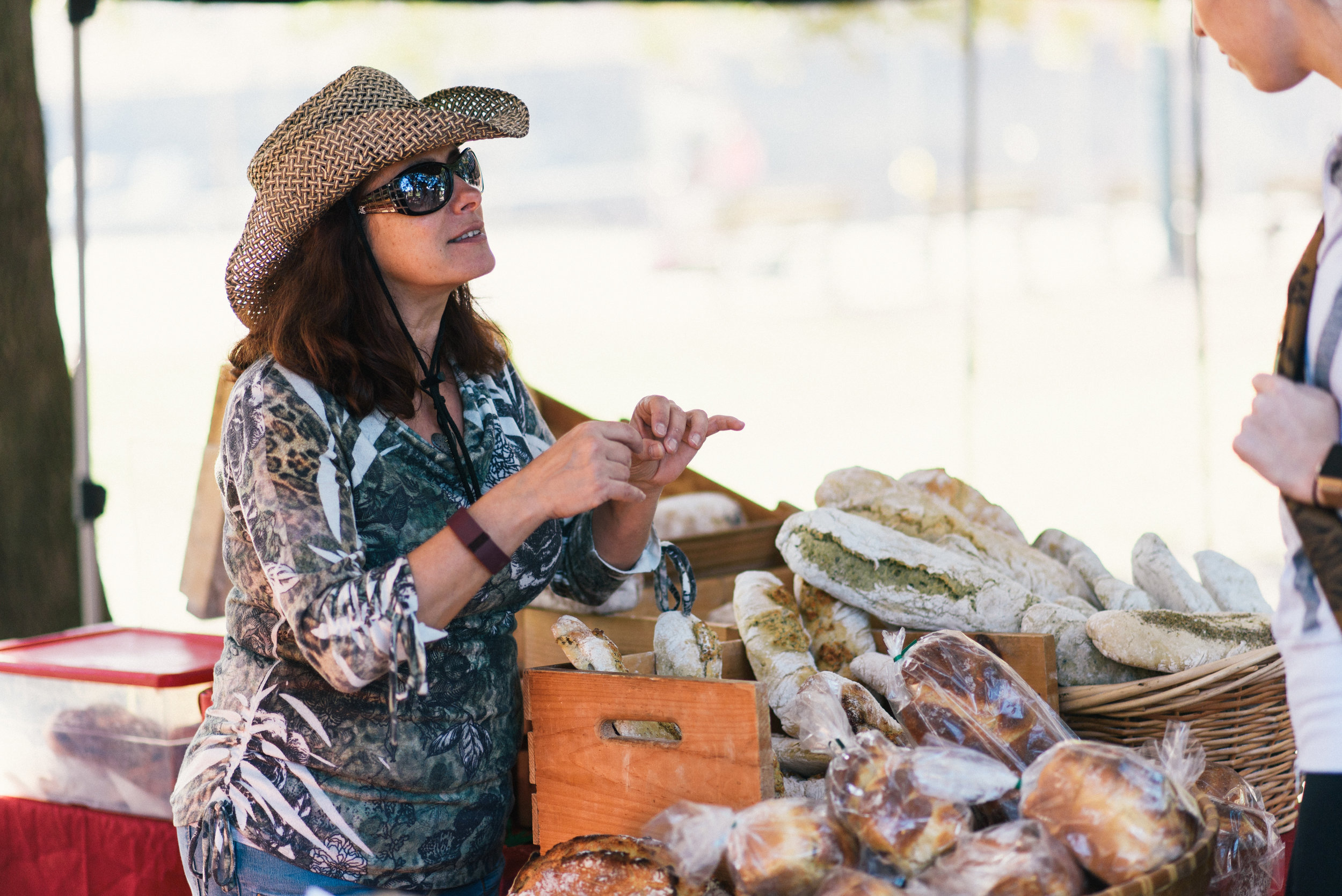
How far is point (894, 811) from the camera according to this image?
120 centimetres

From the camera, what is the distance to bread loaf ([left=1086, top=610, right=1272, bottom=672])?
1789 millimetres

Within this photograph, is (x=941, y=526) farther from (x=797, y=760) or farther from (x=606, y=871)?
(x=606, y=871)

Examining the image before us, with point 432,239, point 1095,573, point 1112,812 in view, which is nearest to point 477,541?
point 432,239

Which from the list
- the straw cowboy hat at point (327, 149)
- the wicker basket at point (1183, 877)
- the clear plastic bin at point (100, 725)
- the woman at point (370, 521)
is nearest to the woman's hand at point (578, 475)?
the woman at point (370, 521)

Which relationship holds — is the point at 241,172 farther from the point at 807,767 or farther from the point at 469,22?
the point at 807,767

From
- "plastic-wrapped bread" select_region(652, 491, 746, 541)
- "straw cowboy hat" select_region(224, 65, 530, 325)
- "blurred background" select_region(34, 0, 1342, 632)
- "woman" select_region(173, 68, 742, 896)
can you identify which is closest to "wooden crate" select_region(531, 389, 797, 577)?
"plastic-wrapped bread" select_region(652, 491, 746, 541)

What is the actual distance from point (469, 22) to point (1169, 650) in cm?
899

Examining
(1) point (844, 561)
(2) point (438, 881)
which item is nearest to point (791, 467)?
(1) point (844, 561)

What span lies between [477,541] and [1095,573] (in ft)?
4.38

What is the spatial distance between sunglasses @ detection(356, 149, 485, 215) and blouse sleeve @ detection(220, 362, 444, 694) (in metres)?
0.29

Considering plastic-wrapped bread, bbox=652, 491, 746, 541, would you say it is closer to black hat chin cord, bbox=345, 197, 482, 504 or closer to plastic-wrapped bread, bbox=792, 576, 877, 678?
plastic-wrapped bread, bbox=792, 576, 877, 678

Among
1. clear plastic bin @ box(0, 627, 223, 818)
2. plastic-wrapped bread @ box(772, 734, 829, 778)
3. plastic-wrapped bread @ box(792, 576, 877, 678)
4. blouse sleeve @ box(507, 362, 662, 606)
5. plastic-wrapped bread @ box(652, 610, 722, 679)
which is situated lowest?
clear plastic bin @ box(0, 627, 223, 818)

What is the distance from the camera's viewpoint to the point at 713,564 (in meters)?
2.60

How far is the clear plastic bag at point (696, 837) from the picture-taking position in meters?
1.25
